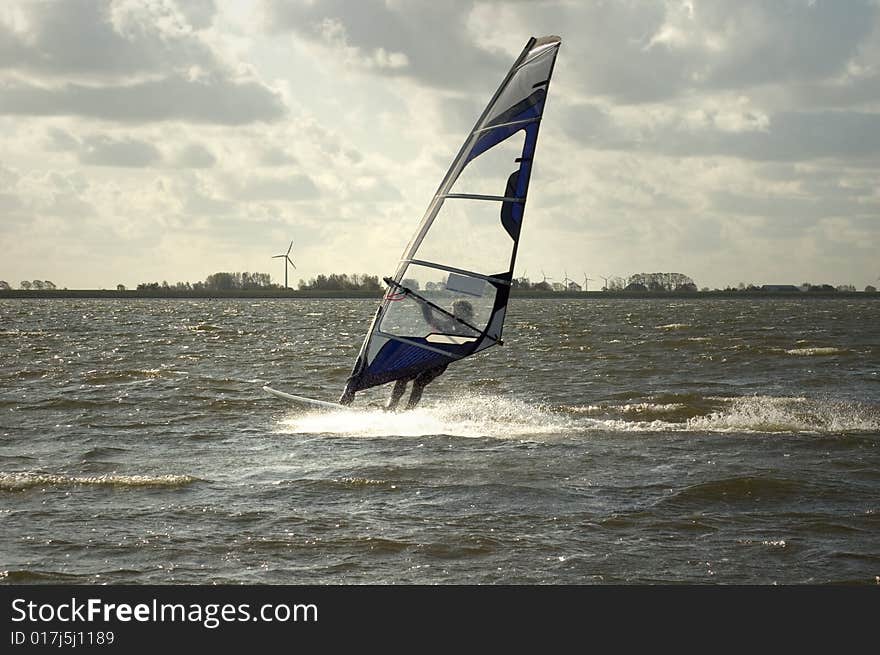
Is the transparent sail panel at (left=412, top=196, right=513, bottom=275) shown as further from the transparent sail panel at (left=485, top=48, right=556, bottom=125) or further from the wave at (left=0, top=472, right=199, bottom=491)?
the wave at (left=0, top=472, right=199, bottom=491)

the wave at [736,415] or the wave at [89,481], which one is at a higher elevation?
the wave at [736,415]

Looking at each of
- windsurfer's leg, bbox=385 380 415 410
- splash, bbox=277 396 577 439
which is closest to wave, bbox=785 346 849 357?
splash, bbox=277 396 577 439

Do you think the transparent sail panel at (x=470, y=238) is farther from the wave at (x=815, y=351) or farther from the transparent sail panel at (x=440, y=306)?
the wave at (x=815, y=351)

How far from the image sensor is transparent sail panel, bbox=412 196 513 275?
1165 centimetres

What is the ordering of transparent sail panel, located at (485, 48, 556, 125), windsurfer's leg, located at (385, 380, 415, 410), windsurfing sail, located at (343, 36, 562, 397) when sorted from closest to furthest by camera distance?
1. transparent sail panel, located at (485, 48, 556, 125)
2. windsurfing sail, located at (343, 36, 562, 397)
3. windsurfer's leg, located at (385, 380, 415, 410)

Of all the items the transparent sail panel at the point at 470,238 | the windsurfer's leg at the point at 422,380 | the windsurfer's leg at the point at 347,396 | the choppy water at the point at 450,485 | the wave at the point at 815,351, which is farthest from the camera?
the wave at the point at 815,351

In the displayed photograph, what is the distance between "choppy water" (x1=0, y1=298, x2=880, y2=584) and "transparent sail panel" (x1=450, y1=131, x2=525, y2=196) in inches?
115

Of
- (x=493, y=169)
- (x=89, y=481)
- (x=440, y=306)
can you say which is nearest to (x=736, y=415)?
(x=440, y=306)

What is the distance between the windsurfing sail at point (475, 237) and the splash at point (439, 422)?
138 cm

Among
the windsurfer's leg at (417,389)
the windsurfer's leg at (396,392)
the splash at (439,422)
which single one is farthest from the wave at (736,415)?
the windsurfer's leg at (396,392)

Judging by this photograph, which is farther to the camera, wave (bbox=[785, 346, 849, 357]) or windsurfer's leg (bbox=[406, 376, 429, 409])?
wave (bbox=[785, 346, 849, 357])

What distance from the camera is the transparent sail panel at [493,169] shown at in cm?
1157
